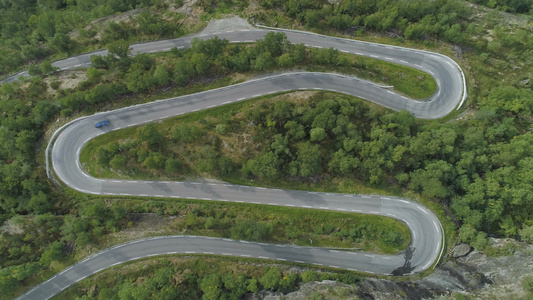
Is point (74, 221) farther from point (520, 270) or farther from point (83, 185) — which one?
point (520, 270)

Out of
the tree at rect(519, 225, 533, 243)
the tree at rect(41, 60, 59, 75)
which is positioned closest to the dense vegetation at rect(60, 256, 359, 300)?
the tree at rect(519, 225, 533, 243)

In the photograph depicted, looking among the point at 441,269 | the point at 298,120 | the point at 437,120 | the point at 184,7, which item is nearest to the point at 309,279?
the point at 441,269

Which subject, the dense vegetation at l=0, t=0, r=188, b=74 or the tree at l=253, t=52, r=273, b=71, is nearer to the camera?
the tree at l=253, t=52, r=273, b=71

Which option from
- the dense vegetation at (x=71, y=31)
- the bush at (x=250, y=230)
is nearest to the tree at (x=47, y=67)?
the dense vegetation at (x=71, y=31)

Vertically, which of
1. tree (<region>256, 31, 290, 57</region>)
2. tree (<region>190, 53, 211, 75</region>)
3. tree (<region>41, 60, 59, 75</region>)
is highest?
tree (<region>256, 31, 290, 57</region>)

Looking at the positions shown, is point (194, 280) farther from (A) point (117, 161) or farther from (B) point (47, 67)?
(B) point (47, 67)

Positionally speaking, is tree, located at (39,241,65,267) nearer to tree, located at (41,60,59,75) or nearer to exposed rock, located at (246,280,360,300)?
exposed rock, located at (246,280,360,300)
